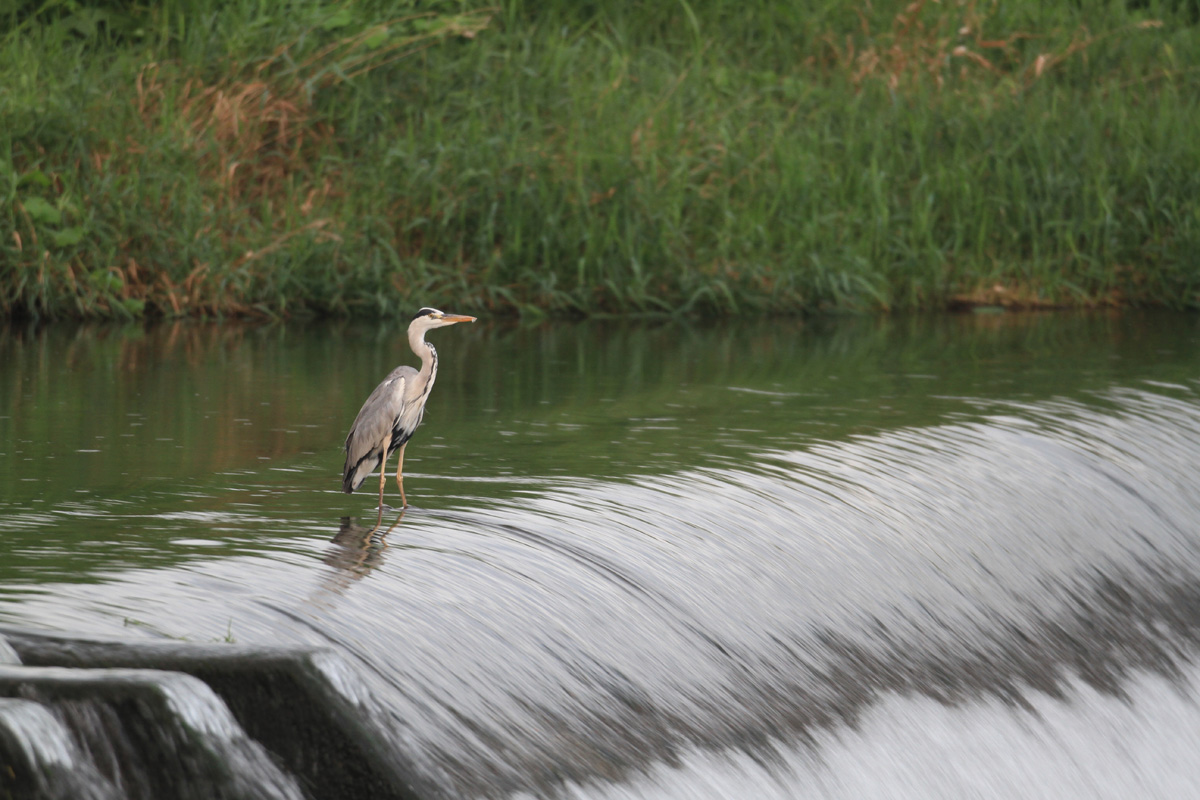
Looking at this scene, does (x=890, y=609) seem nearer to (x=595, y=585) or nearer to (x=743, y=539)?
(x=743, y=539)

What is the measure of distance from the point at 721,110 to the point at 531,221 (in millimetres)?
1886

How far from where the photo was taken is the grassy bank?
8.23 metres

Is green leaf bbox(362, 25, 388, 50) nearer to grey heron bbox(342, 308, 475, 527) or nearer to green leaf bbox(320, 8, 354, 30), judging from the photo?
green leaf bbox(320, 8, 354, 30)

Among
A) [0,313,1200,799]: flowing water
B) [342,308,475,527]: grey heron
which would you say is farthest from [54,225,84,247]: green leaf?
[342,308,475,527]: grey heron

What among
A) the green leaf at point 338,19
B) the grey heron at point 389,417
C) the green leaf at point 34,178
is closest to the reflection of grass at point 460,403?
the grey heron at point 389,417

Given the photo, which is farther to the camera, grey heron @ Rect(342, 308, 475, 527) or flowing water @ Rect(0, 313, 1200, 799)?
grey heron @ Rect(342, 308, 475, 527)

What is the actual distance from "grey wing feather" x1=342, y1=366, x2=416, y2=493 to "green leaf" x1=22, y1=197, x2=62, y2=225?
4873 millimetres

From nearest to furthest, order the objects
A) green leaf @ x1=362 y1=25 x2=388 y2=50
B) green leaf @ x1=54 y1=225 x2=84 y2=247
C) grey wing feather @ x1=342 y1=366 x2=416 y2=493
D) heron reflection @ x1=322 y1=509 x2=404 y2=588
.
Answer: heron reflection @ x1=322 y1=509 x2=404 y2=588
grey wing feather @ x1=342 y1=366 x2=416 y2=493
green leaf @ x1=54 y1=225 x2=84 y2=247
green leaf @ x1=362 y1=25 x2=388 y2=50

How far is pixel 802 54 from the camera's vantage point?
11.4 m

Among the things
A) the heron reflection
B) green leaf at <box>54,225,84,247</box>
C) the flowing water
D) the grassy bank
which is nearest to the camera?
the flowing water

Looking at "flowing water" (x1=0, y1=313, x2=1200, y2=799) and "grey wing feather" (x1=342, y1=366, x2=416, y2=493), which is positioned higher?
Answer: "grey wing feather" (x1=342, y1=366, x2=416, y2=493)

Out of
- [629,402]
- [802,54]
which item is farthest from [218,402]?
[802,54]

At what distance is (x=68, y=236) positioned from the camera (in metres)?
7.83

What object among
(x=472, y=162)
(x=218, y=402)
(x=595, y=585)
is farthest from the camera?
(x=472, y=162)
